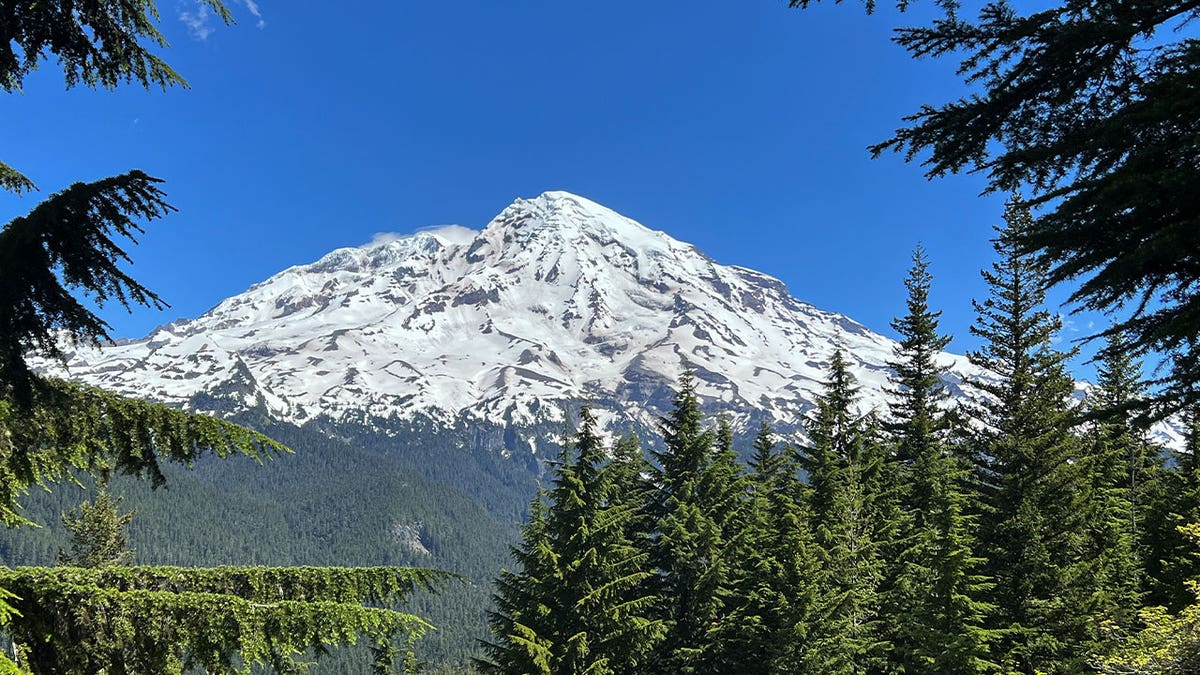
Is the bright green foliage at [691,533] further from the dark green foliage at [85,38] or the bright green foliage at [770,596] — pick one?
the dark green foliage at [85,38]

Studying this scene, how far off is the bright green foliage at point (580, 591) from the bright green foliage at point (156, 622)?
18.1 m

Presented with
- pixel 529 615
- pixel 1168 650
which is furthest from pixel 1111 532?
pixel 529 615

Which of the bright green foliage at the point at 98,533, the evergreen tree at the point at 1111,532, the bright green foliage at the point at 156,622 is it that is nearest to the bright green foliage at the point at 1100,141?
the bright green foliage at the point at 156,622

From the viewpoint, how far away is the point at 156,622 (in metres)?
4.81

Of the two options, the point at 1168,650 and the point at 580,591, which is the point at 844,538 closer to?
the point at 580,591

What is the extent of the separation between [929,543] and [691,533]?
745 centimetres

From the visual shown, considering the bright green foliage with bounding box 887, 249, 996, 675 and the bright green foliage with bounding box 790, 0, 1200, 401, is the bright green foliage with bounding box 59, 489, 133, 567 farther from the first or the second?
the bright green foliage with bounding box 790, 0, 1200, 401

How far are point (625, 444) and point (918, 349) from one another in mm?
13049

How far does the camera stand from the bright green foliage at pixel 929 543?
1933cm

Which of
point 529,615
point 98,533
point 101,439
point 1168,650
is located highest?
point 101,439

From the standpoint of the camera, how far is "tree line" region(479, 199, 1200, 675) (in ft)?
67.8

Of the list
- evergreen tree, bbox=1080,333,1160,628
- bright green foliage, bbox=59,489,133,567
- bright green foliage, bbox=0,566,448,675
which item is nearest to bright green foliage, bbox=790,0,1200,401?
bright green foliage, bbox=0,566,448,675

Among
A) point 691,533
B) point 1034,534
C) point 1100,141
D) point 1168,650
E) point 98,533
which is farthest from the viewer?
point 98,533

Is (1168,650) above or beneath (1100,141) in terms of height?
beneath
